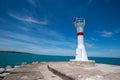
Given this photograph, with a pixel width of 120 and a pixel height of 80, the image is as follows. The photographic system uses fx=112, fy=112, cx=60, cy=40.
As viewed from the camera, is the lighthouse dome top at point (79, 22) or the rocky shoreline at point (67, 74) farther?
the lighthouse dome top at point (79, 22)

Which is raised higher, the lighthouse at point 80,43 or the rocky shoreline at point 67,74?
the lighthouse at point 80,43

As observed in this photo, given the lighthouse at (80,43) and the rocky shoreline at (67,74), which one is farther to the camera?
the lighthouse at (80,43)

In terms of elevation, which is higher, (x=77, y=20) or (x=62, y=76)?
(x=77, y=20)

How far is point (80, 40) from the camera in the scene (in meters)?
12.3

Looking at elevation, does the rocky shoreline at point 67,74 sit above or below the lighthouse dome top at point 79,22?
below

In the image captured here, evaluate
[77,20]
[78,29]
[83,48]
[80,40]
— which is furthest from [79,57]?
[77,20]

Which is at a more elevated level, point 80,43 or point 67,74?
point 80,43

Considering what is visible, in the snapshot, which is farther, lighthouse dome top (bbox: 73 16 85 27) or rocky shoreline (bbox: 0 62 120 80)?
lighthouse dome top (bbox: 73 16 85 27)

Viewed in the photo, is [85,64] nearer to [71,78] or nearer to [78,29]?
[78,29]

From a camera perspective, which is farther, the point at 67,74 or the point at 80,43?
the point at 80,43

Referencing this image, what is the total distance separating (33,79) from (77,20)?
8649 mm

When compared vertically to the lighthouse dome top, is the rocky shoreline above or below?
below

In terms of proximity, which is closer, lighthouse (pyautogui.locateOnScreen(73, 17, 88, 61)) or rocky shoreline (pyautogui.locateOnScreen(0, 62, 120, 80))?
rocky shoreline (pyautogui.locateOnScreen(0, 62, 120, 80))

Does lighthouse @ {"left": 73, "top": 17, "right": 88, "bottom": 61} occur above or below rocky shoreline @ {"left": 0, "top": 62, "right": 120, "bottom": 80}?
above
